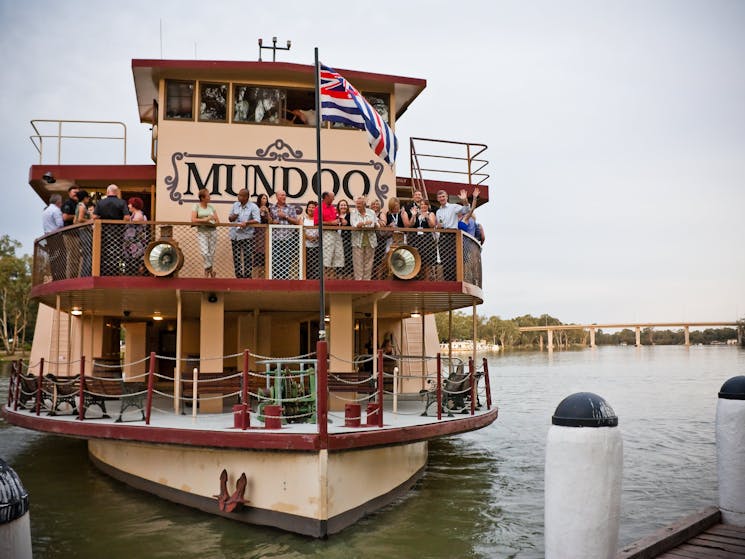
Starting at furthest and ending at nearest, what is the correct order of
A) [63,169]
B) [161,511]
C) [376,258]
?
[63,169], [376,258], [161,511]

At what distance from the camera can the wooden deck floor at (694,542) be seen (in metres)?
6.36

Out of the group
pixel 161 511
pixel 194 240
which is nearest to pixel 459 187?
pixel 194 240

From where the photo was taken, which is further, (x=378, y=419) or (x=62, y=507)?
(x=62, y=507)

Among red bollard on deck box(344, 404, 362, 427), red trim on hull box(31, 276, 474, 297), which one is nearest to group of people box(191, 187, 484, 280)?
red trim on hull box(31, 276, 474, 297)

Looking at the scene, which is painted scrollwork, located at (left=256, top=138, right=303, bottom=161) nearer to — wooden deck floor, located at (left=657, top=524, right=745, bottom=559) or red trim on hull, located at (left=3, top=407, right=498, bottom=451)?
red trim on hull, located at (left=3, top=407, right=498, bottom=451)

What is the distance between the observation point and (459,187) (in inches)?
692

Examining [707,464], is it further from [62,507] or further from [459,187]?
[62,507]

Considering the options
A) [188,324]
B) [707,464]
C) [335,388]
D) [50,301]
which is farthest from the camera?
[188,324]

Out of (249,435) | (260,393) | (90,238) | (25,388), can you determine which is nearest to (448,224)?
(260,393)

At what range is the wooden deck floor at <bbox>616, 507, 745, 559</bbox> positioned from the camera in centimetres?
636

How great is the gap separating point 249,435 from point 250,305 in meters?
5.75

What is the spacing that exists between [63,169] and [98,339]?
391 centimetres

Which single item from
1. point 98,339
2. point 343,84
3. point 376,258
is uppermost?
point 343,84

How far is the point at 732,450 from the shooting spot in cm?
735
